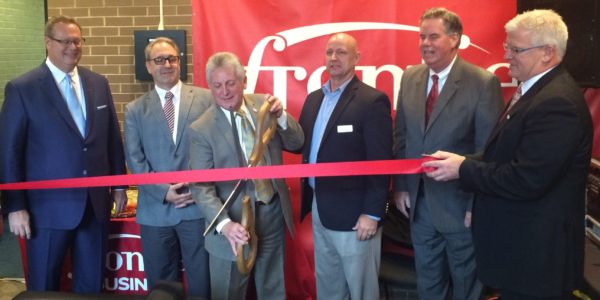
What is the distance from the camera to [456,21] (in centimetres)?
328

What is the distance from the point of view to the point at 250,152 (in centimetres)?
313

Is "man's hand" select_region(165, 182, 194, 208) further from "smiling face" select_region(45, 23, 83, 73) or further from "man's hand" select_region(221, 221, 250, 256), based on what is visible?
"smiling face" select_region(45, 23, 83, 73)

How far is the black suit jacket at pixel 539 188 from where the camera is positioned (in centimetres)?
244

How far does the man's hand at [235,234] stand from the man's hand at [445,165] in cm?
91

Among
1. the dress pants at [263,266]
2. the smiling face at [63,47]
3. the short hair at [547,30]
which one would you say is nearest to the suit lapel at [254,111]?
the dress pants at [263,266]

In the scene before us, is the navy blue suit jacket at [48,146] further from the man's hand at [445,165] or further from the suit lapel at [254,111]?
the man's hand at [445,165]

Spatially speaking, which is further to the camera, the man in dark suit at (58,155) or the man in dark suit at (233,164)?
the man in dark suit at (58,155)

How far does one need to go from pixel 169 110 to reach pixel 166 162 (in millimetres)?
305

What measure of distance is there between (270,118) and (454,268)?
1.27 m

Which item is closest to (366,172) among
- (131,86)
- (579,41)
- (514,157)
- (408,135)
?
(408,135)

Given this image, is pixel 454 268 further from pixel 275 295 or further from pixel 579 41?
pixel 579 41

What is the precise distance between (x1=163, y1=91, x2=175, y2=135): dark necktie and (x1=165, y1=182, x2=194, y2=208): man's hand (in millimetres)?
323

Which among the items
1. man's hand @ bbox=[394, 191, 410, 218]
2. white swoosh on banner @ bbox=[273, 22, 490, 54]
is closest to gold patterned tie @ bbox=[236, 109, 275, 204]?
man's hand @ bbox=[394, 191, 410, 218]

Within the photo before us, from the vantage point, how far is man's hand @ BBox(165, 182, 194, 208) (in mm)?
3414
